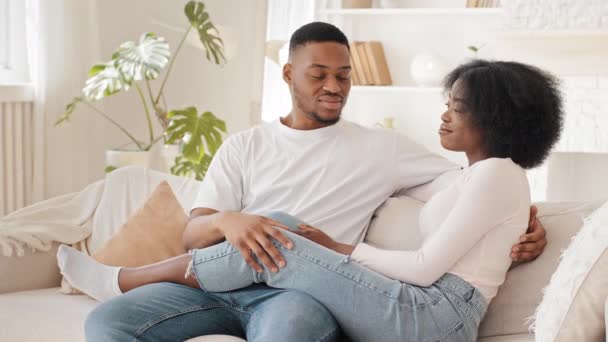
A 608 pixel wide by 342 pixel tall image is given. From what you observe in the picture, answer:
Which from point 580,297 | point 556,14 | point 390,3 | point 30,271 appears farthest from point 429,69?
point 580,297

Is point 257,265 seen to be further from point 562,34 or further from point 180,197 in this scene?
point 562,34

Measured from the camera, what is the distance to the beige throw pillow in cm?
253

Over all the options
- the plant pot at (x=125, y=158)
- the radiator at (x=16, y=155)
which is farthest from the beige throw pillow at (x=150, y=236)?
the radiator at (x=16, y=155)

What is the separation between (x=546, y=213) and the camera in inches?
86.0

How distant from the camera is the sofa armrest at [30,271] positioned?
2535 mm

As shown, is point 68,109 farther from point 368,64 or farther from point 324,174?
point 368,64

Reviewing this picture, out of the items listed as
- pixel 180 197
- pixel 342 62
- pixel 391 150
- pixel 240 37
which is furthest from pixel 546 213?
pixel 240 37

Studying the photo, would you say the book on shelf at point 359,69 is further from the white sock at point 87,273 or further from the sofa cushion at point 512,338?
the sofa cushion at point 512,338

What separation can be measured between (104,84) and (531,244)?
2.18m

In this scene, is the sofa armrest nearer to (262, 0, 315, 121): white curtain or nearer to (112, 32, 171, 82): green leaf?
(112, 32, 171, 82): green leaf

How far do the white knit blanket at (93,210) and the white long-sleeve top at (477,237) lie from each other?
96 cm

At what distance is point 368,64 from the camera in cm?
568

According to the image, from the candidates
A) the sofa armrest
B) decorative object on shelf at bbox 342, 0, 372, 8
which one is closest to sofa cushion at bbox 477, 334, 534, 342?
the sofa armrest

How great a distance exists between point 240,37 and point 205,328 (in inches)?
132
